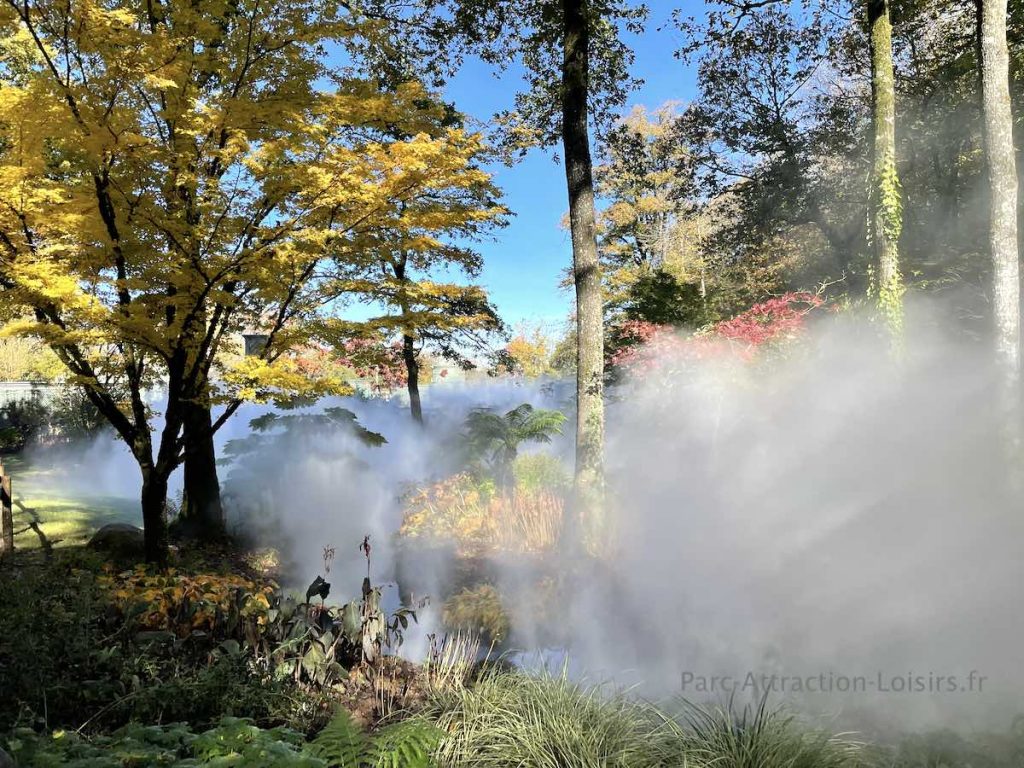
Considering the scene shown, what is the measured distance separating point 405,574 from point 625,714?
5.28 meters

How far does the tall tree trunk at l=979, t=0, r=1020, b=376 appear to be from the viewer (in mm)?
6129

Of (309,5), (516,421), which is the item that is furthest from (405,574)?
(309,5)

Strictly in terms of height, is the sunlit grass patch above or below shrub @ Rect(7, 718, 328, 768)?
below

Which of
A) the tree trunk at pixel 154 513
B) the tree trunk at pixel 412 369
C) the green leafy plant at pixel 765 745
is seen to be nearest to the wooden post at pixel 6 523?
the tree trunk at pixel 154 513

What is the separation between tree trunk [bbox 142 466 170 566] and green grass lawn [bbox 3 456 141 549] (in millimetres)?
1592

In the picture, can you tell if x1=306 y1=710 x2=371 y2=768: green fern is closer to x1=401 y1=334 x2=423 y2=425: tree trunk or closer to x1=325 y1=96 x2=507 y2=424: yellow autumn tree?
x1=325 y1=96 x2=507 y2=424: yellow autumn tree

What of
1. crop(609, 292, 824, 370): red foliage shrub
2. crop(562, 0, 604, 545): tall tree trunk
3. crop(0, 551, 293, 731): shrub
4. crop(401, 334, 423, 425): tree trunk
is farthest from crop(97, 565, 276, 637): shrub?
crop(609, 292, 824, 370): red foliage shrub

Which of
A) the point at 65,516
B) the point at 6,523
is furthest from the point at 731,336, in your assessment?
the point at 65,516

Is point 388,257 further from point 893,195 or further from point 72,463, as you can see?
point 72,463

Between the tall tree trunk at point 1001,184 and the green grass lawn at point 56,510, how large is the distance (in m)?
11.5

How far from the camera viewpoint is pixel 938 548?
586 cm

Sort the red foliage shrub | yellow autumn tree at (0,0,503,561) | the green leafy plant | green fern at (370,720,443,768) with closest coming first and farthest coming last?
1. green fern at (370,720,443,768)
2. the green leafy plant
3. yellow autumn tree at (0,0,503,561)
4. the red foliage shrub

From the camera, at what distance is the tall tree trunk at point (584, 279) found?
7.59 metres

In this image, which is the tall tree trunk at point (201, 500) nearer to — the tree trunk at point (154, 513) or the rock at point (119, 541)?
the rock at point (119, 541)
